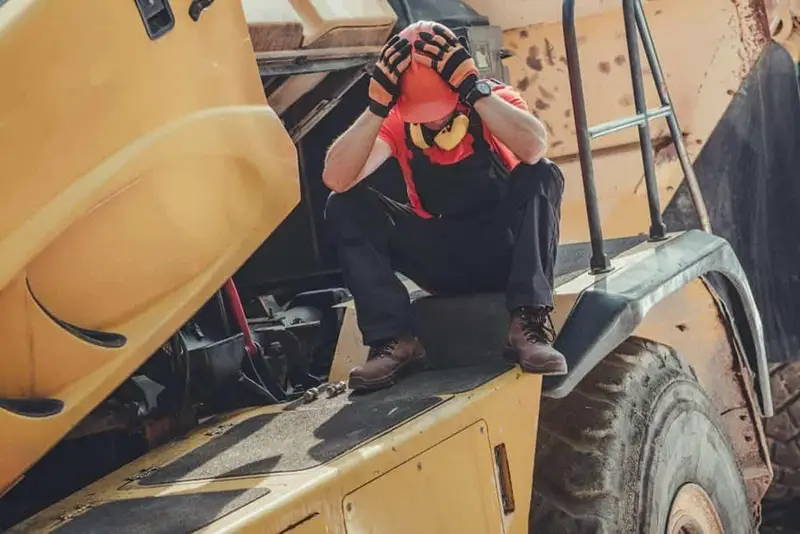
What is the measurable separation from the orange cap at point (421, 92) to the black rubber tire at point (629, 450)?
0.77 meters

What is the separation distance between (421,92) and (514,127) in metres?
0.24

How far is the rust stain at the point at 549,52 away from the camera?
4.37 metres

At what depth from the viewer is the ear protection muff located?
2797mm

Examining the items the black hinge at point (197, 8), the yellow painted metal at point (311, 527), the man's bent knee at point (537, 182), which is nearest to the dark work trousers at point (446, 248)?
the man's bent knee at point (537, 182)

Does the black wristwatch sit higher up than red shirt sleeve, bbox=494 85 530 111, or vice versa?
the black wristwatch

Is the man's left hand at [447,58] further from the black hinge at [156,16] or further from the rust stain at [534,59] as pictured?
the rust stain at [534,59]

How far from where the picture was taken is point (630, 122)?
10.2ft

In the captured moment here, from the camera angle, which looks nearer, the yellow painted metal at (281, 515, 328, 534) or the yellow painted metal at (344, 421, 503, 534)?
the yellow painted metal at (281, 515, 328, 534)

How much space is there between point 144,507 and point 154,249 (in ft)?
1.54

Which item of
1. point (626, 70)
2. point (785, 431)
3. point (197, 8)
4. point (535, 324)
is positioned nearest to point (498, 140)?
point (535, 324)

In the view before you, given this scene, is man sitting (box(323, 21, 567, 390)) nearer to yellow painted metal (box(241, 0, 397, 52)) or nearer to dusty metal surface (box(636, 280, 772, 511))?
yellow painted metal (box(241, 0, 397, 52))

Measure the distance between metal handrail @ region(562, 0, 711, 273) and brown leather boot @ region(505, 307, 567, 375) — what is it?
1.20ft

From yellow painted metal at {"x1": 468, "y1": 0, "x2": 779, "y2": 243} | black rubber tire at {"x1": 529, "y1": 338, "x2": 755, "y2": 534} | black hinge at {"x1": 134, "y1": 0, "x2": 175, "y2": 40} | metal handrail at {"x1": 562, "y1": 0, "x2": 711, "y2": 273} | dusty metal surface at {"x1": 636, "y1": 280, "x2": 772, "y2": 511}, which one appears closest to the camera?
black hinge at {"x1": 134, "y1": 0, "x2": 175, "y2": 40}

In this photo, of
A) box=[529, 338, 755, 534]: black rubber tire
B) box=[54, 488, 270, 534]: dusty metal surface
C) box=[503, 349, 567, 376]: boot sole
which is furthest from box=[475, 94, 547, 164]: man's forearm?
box=[54, 488, 270, 534]: dusty metal surface
